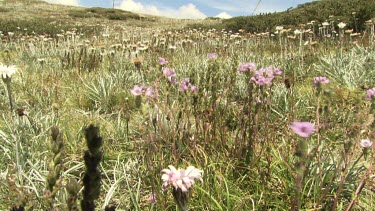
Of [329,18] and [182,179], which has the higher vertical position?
[329,18]

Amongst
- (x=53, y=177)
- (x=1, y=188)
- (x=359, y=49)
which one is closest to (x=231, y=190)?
(x=53, y=177)

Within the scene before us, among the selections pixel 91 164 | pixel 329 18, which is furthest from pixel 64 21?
pixel 91 164

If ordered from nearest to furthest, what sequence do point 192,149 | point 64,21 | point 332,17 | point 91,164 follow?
point 91,164
point 192,149
point 332,17
point 64,21

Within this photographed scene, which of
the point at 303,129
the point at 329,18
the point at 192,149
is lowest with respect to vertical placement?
the point at 192,149

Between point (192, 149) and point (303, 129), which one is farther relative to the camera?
point (192, 149)

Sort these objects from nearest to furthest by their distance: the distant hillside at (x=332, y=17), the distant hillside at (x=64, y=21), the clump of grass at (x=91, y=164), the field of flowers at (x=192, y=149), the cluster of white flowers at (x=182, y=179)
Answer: the clump of grass at (x=91, y=164)
the cluster of white flowers at (x=182, y=179)
the field of flowers at (x=192, y=149)
the distant hillside at (x=332, y=17)
the distant hillside at (x=64, y=21)

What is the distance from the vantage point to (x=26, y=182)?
201 centimetres

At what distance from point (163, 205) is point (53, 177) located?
3.25 feet

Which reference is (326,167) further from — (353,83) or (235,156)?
(353,83)

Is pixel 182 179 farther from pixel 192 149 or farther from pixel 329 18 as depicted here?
pixel 329 18

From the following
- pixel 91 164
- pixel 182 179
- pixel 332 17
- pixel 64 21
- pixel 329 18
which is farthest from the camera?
pixel 64 21

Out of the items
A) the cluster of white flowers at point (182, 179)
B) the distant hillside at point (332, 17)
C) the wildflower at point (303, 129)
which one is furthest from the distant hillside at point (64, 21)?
the wildflower at point (303, 129)

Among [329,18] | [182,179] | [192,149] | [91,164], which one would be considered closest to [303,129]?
[182,179]

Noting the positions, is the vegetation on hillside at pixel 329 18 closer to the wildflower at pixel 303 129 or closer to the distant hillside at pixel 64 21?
the distant hillside at pixel 64 21
